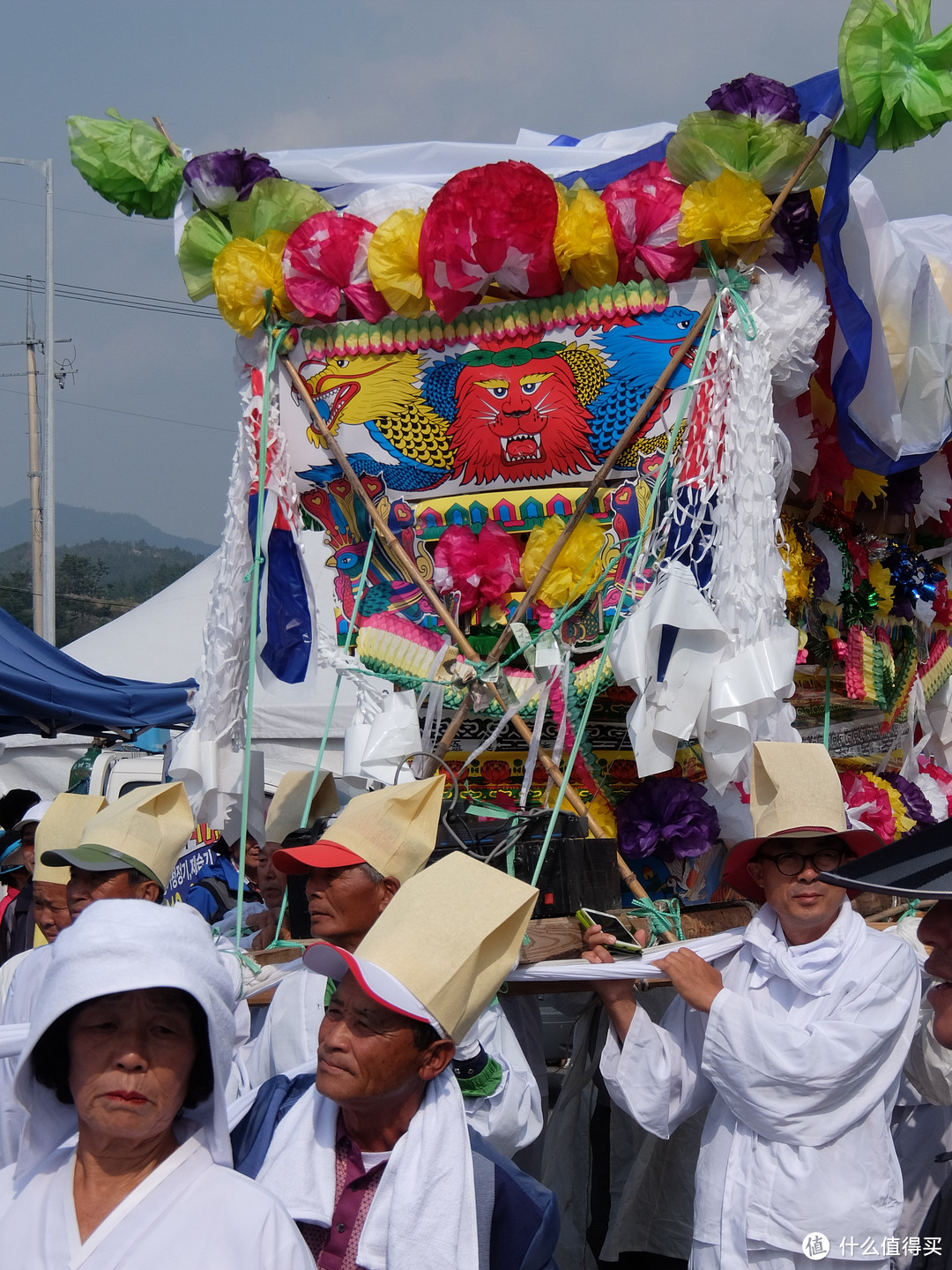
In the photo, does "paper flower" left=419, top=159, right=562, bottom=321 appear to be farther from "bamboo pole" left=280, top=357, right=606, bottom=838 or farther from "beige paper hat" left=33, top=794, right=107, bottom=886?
"beige paper hat" left=33, top=794, right=107, bottom=886

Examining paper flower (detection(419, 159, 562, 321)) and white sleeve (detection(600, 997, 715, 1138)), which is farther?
paper flower (detection(419, 159, 562, 321))

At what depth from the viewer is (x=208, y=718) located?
4051 millimetres

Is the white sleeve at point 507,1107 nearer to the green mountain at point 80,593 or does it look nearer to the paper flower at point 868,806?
the paper flower at point 868,806

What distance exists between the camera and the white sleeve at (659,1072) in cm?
261

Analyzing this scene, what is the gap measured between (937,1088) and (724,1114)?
1.57 feet

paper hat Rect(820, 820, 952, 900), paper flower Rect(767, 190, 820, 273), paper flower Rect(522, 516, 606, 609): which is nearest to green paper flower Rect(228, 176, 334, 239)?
paper flower Rect(522, 516, 606, 609)

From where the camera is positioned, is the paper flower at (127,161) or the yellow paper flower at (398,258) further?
the paper flower at (127,161)

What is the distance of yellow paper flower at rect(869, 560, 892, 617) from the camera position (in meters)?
4.47

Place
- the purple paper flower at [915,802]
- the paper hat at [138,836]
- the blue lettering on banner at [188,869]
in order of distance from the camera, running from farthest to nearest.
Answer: the blue lettering on banner at [188,869] < the purple paper flower at [915,802] < the paper hat at [138,836]

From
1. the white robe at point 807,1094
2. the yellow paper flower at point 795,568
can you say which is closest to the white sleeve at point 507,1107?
the white robe at point 807,1094

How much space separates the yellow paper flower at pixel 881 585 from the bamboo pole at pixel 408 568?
4.91ft

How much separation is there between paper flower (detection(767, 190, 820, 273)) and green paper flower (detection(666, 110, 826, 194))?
45mm

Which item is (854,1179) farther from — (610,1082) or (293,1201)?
(293,1201)

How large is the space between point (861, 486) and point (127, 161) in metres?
2.52
